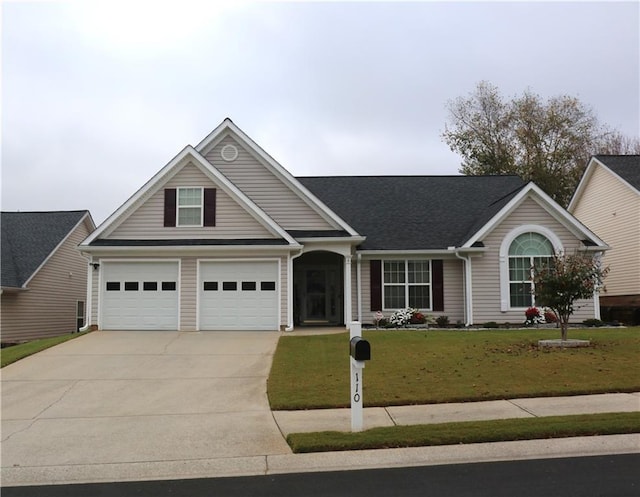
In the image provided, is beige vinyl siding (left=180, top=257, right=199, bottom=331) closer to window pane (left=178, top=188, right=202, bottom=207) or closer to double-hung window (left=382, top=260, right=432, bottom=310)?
window pane (left=178, top=188, right=202, bottom=207)

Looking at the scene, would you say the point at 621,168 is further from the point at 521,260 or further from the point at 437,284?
the point at 437,284

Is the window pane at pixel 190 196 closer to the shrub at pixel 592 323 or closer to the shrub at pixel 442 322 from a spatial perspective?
the shrub at pixel 442 322

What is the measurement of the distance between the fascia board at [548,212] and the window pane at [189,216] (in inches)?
353

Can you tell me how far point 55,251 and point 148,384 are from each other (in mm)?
17950

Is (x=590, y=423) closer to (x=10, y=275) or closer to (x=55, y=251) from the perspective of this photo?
(x=10, y=275)

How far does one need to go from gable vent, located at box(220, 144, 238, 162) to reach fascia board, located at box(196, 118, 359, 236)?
15.6 inches

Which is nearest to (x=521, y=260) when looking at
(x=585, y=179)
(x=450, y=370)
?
(x=450, y=370)

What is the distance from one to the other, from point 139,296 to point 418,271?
9.66 meters

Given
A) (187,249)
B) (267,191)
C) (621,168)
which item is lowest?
(187,249)

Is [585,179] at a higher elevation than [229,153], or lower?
higher

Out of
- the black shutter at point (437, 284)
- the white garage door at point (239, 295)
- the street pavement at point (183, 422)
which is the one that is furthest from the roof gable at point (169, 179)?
the street pavement at point (183, 422)

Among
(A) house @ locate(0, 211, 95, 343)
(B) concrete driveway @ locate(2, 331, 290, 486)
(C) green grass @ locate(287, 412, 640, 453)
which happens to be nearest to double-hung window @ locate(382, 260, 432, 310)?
(B) concrete driveway @ locate(2, 331, 290, 486)

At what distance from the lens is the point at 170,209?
64.3 feet

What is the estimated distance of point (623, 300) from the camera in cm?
2514
